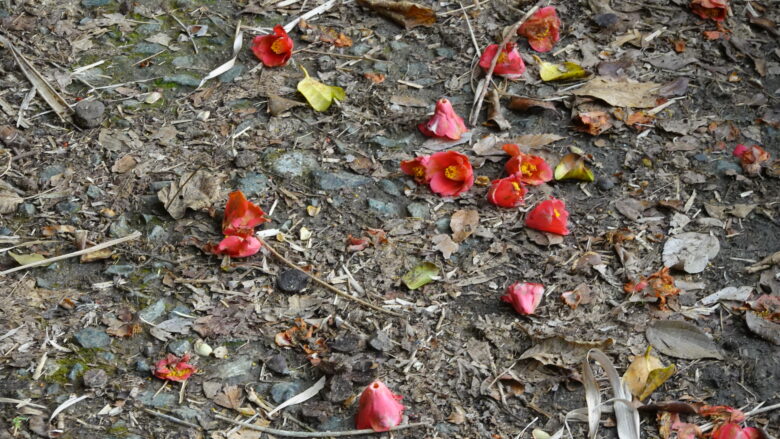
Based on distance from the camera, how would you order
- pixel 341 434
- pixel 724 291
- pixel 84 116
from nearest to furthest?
pixel 341 434 → pixel 724 291 → pixel 84 116

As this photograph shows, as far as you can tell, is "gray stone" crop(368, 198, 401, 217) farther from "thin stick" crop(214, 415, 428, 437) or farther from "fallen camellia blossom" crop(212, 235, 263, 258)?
"thin stick" crop(214, 415, 428, 437)

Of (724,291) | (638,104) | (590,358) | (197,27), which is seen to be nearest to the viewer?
(590,358)

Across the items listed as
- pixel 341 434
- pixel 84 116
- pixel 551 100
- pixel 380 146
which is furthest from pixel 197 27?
pixel 341 434

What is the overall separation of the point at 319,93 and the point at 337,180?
1.60 feet

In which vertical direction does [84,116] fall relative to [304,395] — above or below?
above

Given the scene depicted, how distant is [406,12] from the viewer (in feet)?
12.5

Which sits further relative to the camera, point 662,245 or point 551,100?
point 551,100

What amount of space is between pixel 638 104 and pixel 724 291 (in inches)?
39.1

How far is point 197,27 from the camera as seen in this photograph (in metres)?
3.74

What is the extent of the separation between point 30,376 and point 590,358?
1694 mm

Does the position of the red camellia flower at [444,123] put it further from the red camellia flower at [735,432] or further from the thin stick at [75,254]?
the red camellia flower at [735,432]

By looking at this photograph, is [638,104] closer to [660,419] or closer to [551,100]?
[551,100]

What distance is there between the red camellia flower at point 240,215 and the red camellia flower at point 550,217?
37.5 inches

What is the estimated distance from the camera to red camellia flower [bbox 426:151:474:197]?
300 centimetres
